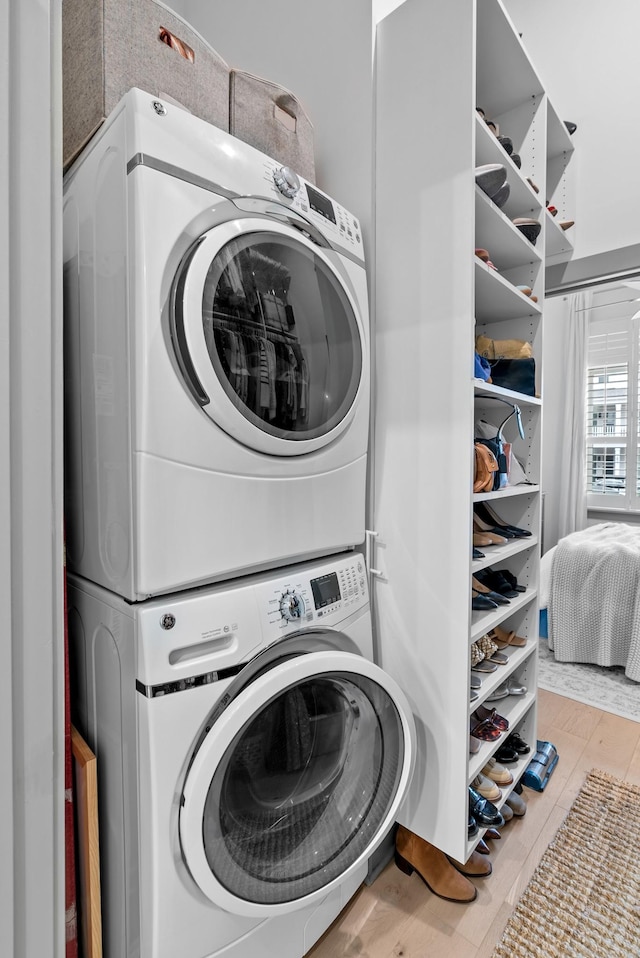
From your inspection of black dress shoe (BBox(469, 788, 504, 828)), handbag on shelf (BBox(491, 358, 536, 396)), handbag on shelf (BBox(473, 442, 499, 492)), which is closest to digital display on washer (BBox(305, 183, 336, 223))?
handbag on shelf (BBox(473, 442, 499, 492))

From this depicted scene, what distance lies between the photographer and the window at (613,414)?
4418 mm

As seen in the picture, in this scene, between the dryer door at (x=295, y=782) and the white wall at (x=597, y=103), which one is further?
the white wall at (x=597, y=103)

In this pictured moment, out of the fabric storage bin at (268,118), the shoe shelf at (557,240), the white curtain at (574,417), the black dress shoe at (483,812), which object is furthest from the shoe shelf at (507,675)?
the white curtain at (574,417)

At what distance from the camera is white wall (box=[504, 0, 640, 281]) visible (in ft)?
6.19

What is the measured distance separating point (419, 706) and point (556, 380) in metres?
4.19

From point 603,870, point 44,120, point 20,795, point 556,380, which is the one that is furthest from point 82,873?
point 556,380

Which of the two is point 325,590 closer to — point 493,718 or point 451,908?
point 493,718

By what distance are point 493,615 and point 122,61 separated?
1.60 metres

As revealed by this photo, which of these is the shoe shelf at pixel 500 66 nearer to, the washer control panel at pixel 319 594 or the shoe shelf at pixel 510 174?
the shoe shelf at pixel 510 174

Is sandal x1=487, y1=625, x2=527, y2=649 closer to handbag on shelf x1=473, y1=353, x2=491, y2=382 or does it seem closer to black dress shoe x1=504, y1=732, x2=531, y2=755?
black dress shoe x1=504, y1=732, x2=531, y2=755

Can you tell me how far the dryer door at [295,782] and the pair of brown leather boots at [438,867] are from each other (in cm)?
43

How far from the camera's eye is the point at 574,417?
4.61 m

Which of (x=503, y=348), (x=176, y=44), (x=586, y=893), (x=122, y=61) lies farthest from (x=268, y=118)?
(x=586, y=893)

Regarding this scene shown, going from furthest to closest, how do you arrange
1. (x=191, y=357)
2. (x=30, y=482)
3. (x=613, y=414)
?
(x=613, y=414), (x=191, y=357), (x=30, y=482)
